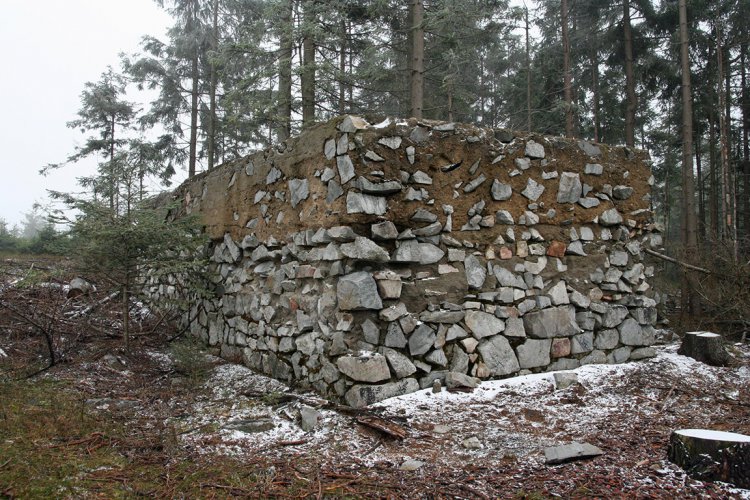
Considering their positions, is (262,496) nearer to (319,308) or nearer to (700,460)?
(319,308)

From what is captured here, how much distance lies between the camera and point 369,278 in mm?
4367

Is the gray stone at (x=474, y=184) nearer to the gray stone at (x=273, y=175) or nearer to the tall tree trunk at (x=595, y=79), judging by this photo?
the gray stone at (x=273, y=175)

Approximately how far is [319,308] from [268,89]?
8270mm

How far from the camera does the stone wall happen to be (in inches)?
174

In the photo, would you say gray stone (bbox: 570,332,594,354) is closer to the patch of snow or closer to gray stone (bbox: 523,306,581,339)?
gray stone (bbox: 523,306,581,339)

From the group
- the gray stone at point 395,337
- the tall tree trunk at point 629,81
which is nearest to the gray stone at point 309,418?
the gray stone at point 395,337

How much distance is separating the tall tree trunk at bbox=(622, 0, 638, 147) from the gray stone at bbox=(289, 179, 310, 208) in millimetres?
11627

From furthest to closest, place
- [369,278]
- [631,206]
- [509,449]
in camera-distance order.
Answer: [631,206] < [369,278] < [509,449]

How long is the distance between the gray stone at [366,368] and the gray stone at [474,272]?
1.23 meters

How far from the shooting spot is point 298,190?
5.12 metres

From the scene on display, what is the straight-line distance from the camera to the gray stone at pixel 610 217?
5773 mm

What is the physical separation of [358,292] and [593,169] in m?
3.41

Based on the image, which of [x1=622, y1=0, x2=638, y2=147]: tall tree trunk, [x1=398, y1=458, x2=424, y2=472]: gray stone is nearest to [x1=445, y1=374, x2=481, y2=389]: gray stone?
[x1=398, y1=458, x2=424, y2=472]: gray stone

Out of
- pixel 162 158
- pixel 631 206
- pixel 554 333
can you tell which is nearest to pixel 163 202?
pixel 554 333
